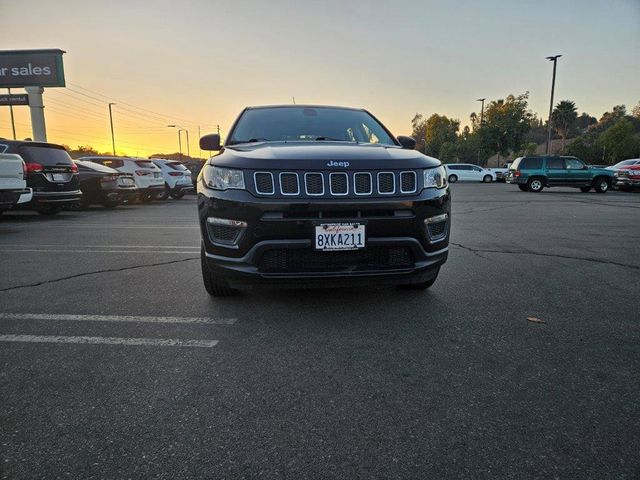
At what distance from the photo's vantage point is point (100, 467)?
1.57m

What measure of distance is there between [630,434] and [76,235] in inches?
309

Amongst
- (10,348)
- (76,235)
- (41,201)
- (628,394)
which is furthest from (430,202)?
(41,201)

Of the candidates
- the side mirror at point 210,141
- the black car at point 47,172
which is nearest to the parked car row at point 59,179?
the black car at point 47,172

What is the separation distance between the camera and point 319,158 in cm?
294

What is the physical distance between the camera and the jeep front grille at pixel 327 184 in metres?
2.83

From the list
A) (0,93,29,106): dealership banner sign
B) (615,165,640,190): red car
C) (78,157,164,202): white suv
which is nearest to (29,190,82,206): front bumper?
(78,157,164,202): white suv

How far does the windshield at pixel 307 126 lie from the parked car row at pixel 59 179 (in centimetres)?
527

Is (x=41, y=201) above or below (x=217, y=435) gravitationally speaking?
above

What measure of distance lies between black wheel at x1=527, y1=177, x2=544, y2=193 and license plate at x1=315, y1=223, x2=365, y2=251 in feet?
65.5

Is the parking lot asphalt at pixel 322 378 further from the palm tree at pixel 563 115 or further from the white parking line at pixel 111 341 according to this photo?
the palm tree at pixel 563 115

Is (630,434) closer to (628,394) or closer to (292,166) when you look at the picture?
(628,394)

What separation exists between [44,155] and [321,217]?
8.84 metres

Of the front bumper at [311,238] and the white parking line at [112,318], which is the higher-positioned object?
the front bumper at [311,238]

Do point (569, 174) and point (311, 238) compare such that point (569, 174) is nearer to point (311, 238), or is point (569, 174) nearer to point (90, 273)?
point (311, 238)
